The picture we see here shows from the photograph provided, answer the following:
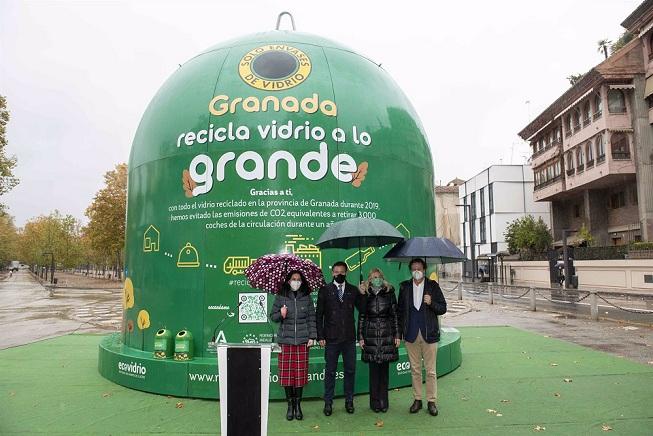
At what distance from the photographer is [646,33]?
31.9m

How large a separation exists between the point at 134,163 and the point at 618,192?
1522 inches

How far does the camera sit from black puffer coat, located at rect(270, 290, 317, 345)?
6242 millimetres

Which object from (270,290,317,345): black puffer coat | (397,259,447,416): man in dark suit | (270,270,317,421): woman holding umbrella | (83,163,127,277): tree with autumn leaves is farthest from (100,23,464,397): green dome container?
(83,163,127,277): tree with autumn leaves

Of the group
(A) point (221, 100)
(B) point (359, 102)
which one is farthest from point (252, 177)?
(B) point (359, 102)

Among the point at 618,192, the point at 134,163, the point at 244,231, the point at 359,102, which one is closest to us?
the point at 244,231

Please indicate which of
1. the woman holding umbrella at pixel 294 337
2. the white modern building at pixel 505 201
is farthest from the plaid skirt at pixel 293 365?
the white modern building at pixel 505 201

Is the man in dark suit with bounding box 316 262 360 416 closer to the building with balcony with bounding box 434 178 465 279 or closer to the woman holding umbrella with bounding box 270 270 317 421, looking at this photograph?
the woman holding umbrella with bounding box 270 270 317 421

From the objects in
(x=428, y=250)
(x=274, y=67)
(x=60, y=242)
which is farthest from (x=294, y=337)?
(x=60, y=242)

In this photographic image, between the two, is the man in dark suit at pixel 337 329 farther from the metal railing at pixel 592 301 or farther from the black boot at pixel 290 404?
the metal railing at pixel 592 301

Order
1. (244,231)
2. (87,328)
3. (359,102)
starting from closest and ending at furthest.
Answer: (244,231) < (359,102) < (87,328)

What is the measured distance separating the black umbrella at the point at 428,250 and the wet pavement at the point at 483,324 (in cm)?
625

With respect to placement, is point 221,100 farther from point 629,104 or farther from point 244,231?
point 629,104

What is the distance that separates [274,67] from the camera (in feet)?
26.8

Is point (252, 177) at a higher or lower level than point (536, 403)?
higher
